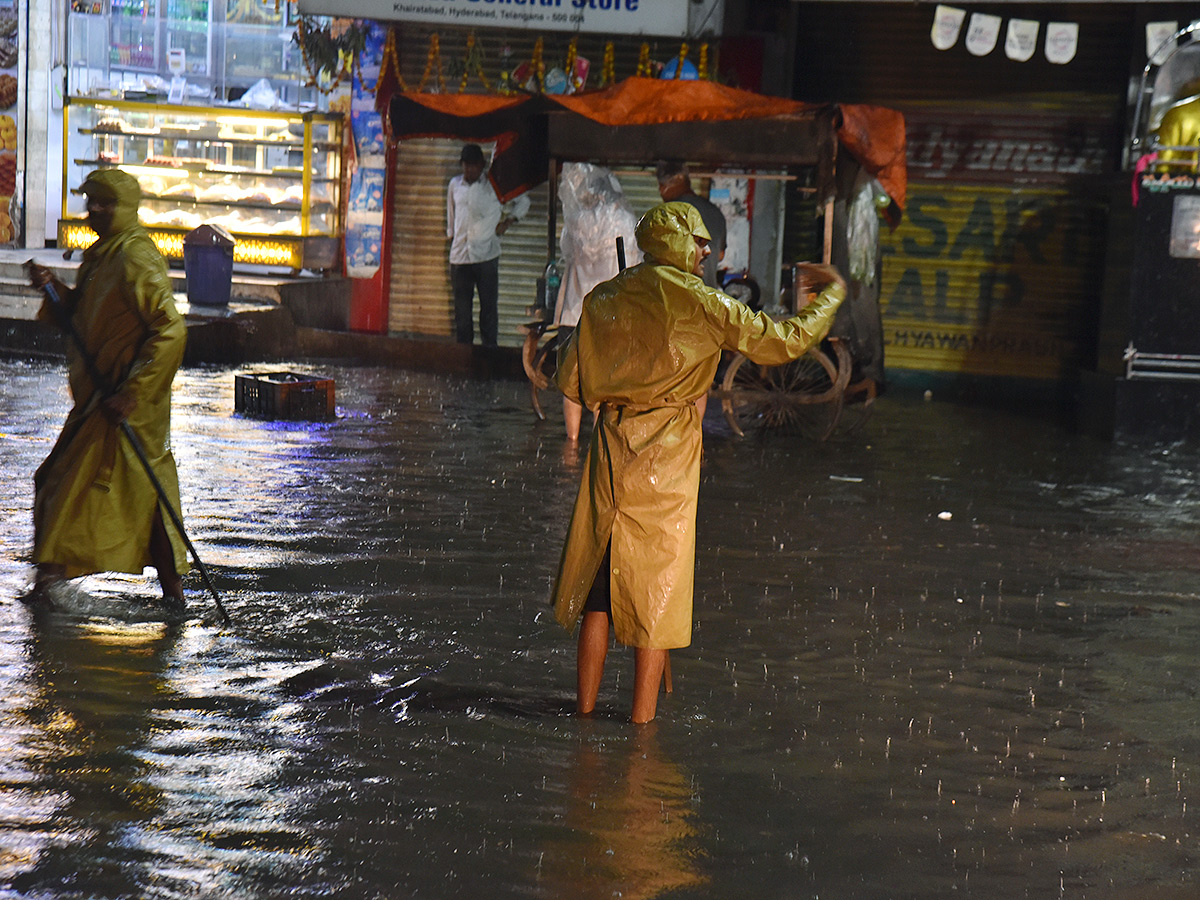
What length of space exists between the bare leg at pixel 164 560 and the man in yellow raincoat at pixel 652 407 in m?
2.10

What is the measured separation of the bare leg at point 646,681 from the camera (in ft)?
15.9

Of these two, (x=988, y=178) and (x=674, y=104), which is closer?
(x=674, y=104)

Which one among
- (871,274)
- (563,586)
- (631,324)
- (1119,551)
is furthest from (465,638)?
(871,274)

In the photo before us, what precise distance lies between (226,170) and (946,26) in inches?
354

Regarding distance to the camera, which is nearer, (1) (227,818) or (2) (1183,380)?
(1) (227,818)

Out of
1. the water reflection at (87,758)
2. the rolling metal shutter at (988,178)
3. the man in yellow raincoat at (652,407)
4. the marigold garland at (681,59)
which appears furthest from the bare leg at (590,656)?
the rolling metal shutter at (988,178)

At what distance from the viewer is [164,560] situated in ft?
19.9

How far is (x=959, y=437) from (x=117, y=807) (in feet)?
32.6

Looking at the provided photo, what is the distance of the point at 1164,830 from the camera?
13.9ft

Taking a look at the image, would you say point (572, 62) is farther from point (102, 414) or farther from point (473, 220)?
point (102, 414)

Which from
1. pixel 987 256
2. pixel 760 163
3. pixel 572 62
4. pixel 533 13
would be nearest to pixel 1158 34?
pixel 987 256

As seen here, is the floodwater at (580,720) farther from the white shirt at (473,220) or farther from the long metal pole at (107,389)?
the white shirt at (473,220)

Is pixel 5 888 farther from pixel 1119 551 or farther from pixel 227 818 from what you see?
pixel 1119 551

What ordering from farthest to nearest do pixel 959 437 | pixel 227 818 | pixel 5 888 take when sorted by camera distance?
1. pixel 959 437
2. pixel 227 818
3. pixel 5 888
